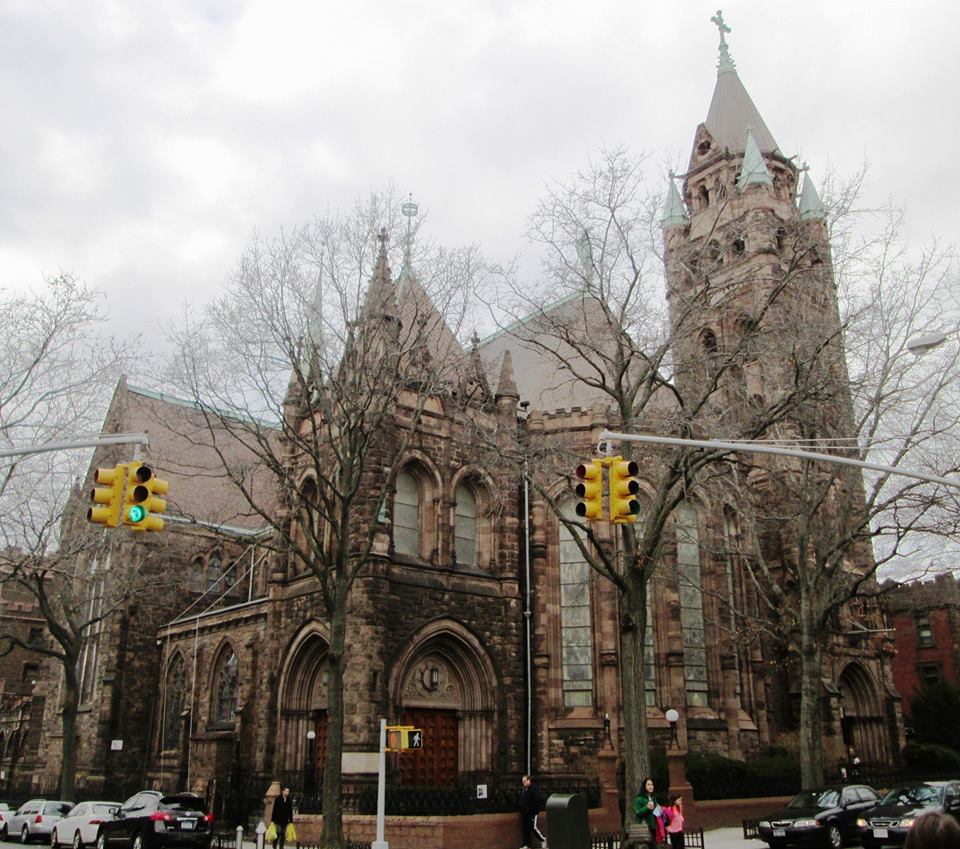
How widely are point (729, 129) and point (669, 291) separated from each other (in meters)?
25.4

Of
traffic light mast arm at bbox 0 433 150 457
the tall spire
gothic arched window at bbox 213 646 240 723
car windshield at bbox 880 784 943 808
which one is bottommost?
car windshield at bbox 880 784 943 808

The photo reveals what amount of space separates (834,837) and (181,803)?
44.6 ft

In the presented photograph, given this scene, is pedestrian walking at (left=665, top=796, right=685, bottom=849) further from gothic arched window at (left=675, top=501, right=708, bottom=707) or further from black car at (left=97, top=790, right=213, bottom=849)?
gothic arched window at (left=675, top=501, right=708, bottom=707)

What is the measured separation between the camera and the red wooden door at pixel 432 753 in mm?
25469

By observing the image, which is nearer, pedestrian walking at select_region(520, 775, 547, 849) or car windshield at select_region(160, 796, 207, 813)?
pedestrian walking at select_region(520, 775, 547, 849)

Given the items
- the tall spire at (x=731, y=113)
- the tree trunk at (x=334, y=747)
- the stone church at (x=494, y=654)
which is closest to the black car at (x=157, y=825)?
the tree trunk at (x=334, y=747)

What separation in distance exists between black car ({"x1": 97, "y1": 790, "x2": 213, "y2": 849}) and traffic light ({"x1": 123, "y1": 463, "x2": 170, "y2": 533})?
35.6 feet

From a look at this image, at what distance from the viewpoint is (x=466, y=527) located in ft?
94.1

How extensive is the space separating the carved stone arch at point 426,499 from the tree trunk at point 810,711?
32.9ft

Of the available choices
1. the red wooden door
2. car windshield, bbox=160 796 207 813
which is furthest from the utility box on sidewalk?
the red wooden door

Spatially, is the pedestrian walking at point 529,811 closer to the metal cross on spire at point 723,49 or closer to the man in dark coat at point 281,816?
the man in dark coat at point 281,816

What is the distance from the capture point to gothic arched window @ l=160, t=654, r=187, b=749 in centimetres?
3466

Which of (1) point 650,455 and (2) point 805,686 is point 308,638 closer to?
(1) point 650,455

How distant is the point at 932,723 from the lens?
42312 mm
